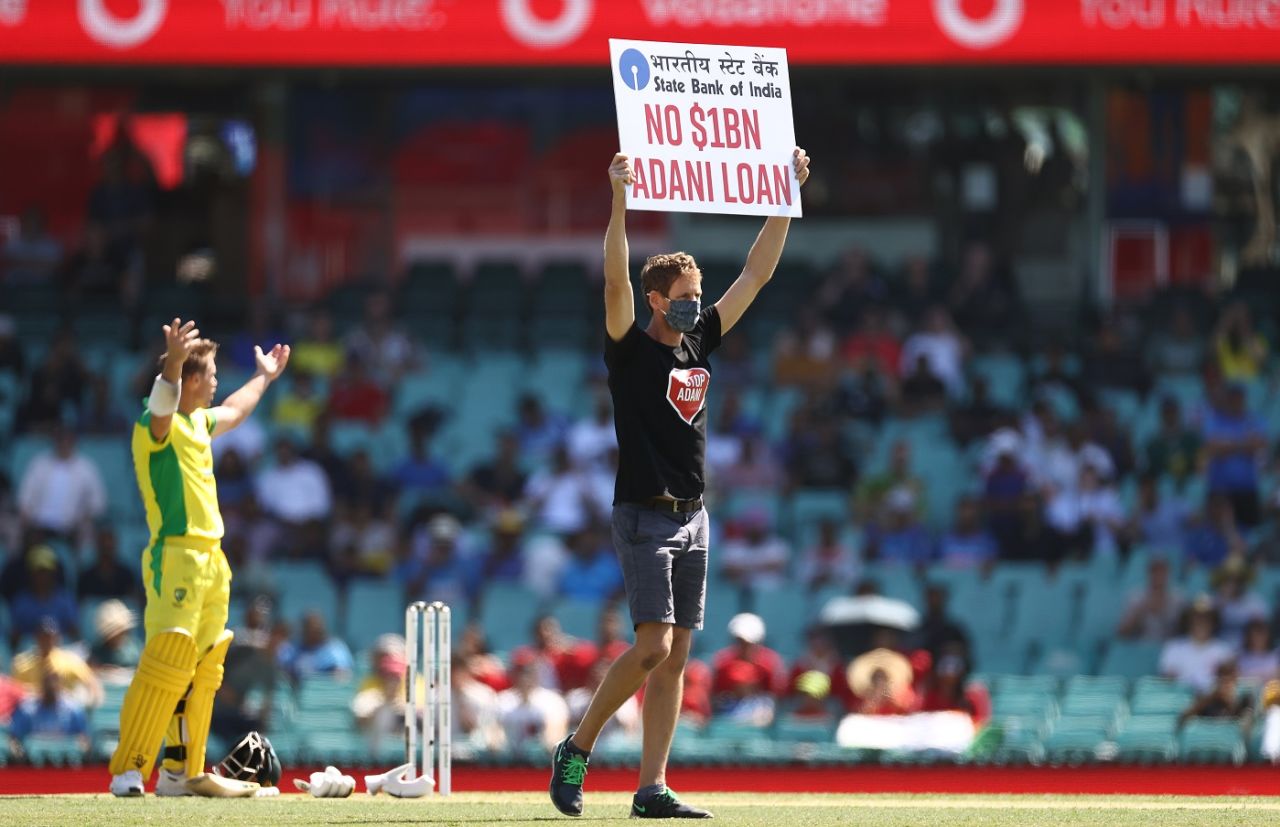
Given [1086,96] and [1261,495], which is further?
[1086,96]

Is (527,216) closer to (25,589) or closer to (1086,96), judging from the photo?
(1086,96)

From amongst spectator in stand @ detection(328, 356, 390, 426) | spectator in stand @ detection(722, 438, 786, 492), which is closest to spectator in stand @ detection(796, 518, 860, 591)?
spectator in stand @ detection(722, 438, 786, 492)

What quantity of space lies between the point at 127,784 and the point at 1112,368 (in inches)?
455

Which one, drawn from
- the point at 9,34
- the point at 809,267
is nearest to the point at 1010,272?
the point at 809,267

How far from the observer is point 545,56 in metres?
16.5

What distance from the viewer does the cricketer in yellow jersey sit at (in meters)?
8.47

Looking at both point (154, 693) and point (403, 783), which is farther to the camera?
point (403, 783)

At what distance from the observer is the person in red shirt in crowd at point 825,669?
1389cm

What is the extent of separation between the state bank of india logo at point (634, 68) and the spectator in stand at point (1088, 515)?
900cm

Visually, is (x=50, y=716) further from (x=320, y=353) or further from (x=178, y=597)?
(x=320, y=353)

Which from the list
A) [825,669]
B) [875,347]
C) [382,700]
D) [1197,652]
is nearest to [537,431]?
[875,347]

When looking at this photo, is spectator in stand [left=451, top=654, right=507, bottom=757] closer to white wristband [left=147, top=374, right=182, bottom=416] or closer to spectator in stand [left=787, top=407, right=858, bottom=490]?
spectator in stand [left=787, top=407, right=858, bottom=490]

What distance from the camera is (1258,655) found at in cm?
1451

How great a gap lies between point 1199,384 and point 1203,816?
10.8 meters
